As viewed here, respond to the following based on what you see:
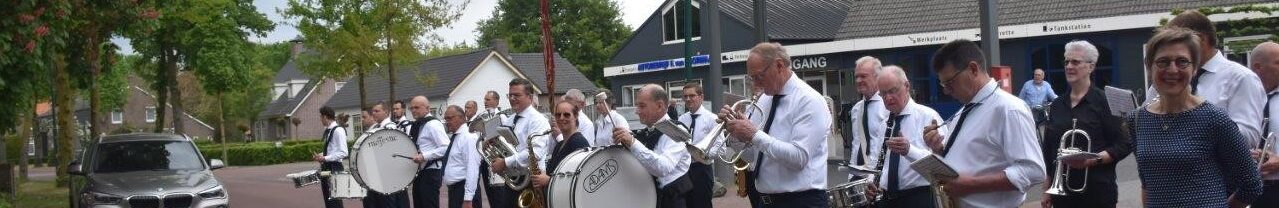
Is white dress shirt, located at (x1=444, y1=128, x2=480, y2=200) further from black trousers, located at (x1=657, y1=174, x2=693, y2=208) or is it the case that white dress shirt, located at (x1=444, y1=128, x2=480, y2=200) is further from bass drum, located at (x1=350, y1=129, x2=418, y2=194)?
black trousers, located at (x1=657, y1=174, x2=693, y2=208)

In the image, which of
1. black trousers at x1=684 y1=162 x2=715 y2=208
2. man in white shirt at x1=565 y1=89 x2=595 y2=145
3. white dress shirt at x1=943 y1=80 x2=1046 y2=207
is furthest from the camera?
black trousers at x1=684 y1=162 x2=715 y2=208

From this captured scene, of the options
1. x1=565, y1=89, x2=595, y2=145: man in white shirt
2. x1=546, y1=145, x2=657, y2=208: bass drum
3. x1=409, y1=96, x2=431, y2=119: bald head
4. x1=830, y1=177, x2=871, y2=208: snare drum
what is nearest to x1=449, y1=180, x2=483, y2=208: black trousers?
x1=409, y1=96, x2=431, y2=119: bald head

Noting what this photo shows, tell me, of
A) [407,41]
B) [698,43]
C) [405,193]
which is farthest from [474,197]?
[698,43]

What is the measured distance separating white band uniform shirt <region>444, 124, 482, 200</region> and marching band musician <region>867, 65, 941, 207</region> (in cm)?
545

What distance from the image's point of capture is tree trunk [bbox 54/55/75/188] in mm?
29516

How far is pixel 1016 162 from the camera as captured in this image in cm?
536

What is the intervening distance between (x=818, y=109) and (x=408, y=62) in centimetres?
3353

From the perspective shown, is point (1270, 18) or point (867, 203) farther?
point (1270, 18)

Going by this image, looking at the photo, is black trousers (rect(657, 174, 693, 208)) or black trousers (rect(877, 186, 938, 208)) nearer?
black trousers (rect(877, 186, 938, 208))

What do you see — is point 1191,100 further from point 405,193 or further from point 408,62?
point 408,62

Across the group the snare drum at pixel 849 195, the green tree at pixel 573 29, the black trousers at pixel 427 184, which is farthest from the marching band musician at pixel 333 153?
the green tree at pixel 573 29

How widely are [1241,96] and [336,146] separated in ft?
35.3

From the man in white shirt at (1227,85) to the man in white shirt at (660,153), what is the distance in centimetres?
315

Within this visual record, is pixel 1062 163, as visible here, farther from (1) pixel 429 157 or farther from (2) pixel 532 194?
(1) pixel 429 157
